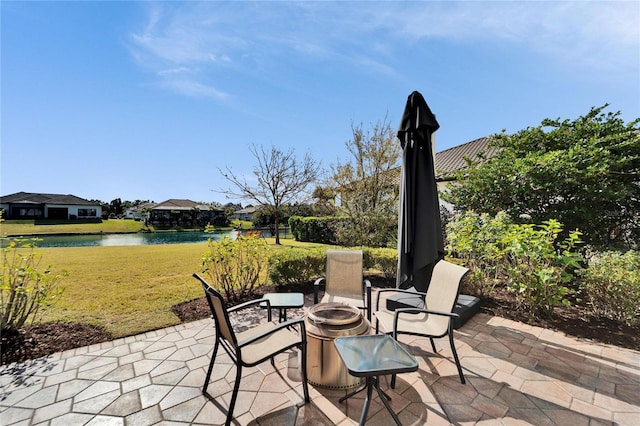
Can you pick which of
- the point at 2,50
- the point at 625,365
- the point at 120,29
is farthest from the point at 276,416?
the point at 120,29

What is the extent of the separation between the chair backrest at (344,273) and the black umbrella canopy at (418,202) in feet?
2.12

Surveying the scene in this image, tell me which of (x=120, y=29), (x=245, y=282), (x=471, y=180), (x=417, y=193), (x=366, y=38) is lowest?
(x=245, y=282)

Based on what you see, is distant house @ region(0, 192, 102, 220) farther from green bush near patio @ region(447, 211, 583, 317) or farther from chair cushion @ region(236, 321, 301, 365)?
green bush near patio @ region(447, 211, 583, 317)

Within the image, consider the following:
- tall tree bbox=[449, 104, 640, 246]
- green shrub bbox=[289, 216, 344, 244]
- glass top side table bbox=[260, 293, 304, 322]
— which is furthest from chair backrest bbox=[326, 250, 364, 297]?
green shrub bbox=[289, 216, 344, 244]

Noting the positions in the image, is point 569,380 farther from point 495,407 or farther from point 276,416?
point 276,416

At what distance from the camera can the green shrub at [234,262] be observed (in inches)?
198

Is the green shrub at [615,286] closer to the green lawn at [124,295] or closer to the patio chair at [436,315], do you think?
the patio chair at [436,315]

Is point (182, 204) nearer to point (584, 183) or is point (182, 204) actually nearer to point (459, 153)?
point (459, 153)

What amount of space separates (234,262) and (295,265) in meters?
1.31

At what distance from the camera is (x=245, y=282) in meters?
5.30

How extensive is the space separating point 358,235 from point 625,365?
26.8 ft

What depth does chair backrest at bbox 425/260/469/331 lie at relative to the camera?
2816 millimetres

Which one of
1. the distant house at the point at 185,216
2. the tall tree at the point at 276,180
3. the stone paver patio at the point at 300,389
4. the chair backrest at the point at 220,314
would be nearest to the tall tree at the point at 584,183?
the stone paver patio at the point at 300,389

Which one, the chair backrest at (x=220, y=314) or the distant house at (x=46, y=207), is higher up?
the distant house at (x=46, y=207)
